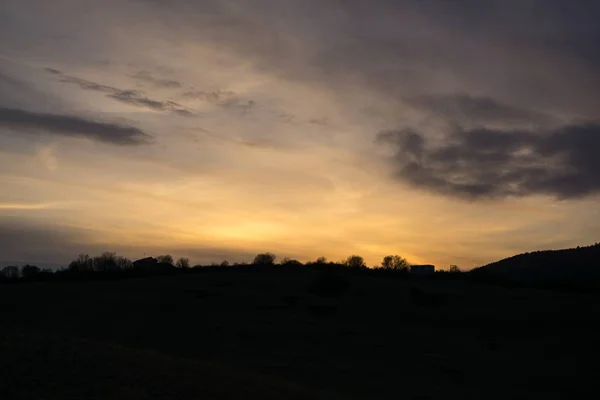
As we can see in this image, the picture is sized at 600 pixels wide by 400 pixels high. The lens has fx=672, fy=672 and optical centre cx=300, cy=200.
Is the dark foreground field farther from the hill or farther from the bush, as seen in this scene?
the hill

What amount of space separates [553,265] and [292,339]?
71597mm

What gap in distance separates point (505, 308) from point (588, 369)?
36.3 ft

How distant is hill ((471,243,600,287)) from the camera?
282 ft

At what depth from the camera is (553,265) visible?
95.3 meters

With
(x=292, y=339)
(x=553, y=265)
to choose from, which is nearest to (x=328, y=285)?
(x=292, y=339)

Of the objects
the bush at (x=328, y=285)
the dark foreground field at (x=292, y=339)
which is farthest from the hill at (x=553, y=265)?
the bush at (x=328, y=285)

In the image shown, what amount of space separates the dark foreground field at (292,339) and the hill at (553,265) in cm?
4196

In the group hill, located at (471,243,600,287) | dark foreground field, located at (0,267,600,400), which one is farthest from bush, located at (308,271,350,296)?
hill, located at (471,243,600,287)

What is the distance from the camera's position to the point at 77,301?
43.7 meters

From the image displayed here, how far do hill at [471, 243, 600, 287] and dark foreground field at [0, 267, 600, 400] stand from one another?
4196 cm

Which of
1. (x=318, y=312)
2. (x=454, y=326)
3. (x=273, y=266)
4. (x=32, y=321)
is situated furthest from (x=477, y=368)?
(x=273, y=266)

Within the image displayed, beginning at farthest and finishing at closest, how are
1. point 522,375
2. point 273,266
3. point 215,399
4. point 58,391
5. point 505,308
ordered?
point 273,266 < point 505,308 < point 522,375 < point 215,399 < point 58,391

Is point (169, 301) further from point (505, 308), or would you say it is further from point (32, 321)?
point (505, 308)

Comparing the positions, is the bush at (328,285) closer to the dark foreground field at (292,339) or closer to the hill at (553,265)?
the dark foreground field at (292,339)
